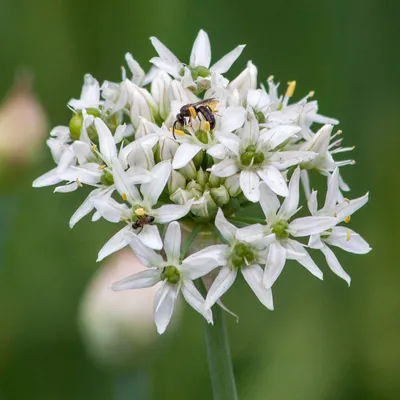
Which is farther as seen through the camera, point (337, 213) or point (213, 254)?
point (337, 213)

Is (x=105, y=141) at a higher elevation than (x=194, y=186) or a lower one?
higher

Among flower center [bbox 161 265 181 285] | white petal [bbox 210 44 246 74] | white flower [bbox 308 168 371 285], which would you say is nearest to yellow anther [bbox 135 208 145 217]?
flower center [bbox 161 265 181 285]

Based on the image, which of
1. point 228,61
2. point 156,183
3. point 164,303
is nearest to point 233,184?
point 156,183

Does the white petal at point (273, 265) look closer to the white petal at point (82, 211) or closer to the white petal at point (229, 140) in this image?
the white petal at point (229, 140)

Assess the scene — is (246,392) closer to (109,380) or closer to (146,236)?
(109,380)

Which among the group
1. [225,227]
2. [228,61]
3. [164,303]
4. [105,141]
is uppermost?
[228,61]

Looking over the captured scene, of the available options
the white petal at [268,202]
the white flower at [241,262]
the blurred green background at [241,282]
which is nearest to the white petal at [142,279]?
the white flower at [241,262]

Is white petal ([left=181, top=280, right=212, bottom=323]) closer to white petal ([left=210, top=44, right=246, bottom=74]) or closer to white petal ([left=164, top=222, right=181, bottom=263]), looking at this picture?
white petal ([left=164, top=222, right=181, bottom=263])

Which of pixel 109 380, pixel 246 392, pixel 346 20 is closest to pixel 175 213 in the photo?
pixel 246 392

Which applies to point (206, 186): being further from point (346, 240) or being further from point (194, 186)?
point (346, 240)
